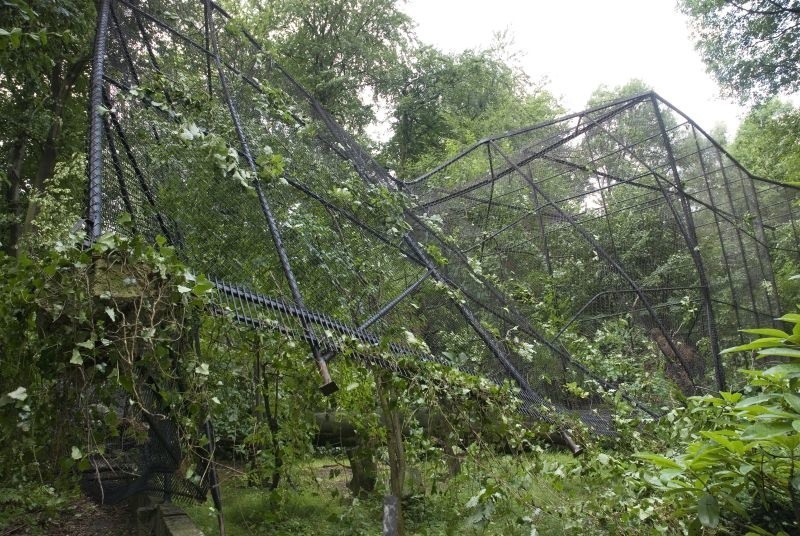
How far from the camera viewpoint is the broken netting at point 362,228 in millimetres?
3188

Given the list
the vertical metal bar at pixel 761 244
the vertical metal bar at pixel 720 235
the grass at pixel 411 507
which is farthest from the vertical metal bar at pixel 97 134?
the vertical metal bar at pixel 761 244

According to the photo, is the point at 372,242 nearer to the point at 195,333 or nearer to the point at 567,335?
the point at 195,333

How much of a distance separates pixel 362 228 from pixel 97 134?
1.86 metres

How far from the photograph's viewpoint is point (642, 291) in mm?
6898

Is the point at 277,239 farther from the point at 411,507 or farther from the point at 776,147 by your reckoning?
the point at 776,147

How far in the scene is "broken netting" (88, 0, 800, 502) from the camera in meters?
3.19

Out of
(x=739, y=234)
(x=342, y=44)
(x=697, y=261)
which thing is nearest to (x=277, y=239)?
(x=697, y=261)

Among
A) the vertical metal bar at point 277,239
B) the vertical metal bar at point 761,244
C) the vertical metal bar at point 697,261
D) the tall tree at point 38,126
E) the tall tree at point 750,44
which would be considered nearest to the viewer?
the vertical metal bar at point 277,239

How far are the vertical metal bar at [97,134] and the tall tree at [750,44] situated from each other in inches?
604

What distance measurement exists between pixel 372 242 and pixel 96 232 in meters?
2.20

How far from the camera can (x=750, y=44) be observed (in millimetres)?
15242

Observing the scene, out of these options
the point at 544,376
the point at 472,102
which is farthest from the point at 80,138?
the point at 472,102

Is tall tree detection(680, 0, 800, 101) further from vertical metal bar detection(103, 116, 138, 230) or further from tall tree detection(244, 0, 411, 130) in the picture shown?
vertical metal bar detection(103, 116, 138, 230)

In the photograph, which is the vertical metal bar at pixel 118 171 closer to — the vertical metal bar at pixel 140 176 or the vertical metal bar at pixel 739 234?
the vertical metal bar at pixel 140 176
